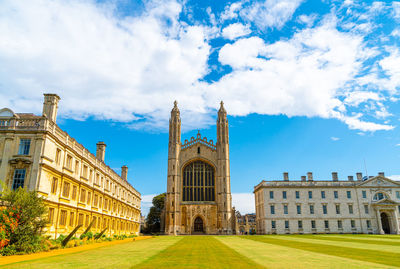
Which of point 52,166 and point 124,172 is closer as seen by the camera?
point 52,166

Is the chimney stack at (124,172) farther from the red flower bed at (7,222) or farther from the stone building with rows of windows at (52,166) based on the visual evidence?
the red flower bed at (7,222)

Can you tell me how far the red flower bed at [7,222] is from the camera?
14.7 m

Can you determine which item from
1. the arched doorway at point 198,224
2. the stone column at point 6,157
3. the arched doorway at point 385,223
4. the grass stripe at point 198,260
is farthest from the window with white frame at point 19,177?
the arched doorway at point 385,223

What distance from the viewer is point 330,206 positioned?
56.3m

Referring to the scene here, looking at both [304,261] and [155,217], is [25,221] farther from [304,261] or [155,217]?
[155,217]

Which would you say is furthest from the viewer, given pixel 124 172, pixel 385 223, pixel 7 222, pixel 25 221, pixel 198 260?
pixel 385 223

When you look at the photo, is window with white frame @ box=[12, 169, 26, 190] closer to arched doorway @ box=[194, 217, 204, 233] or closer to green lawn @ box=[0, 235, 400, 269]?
green lawn @ box=[0, 235, 400, 269]

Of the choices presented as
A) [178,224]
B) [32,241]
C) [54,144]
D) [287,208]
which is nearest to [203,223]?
[178,224]

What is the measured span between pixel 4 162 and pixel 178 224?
41.3 metres

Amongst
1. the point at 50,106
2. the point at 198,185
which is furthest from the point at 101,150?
the point at 198,185

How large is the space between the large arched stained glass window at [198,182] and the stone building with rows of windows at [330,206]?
1029cm

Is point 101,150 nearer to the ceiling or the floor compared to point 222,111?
nearer to the floor

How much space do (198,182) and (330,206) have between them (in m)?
25.3

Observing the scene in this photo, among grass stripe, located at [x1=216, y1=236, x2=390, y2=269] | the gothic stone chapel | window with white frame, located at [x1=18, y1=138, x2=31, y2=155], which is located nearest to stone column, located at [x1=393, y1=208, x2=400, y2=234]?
the gothic stone chapel
